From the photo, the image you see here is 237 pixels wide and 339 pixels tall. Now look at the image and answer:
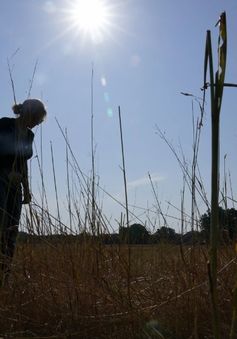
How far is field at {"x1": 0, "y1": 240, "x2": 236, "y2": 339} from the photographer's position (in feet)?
3.76

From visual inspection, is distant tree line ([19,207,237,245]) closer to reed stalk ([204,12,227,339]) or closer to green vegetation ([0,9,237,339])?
green vegetation ([0,9,237,339])

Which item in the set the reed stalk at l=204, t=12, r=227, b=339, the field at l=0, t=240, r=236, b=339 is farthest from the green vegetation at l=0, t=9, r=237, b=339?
the reed stalk at l=204, t=12, r=227, b=339

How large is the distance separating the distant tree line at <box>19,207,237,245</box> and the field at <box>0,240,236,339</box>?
0.09 feet

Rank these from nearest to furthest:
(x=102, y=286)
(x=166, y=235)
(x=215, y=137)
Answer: (x=215, y=137)
(x=102, y=286)
(x=166, y=235)

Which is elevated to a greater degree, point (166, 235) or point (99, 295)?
point (166, 235)

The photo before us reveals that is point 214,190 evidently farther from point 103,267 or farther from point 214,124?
point 103,267

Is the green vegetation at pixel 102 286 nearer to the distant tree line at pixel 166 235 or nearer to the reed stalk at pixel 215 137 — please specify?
the distant tree line at pixel 166 235

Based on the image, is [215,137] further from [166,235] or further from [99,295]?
[166,235]

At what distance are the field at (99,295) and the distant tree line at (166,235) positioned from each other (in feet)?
0.09

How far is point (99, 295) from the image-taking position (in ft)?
4.21

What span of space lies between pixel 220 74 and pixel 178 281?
111cm

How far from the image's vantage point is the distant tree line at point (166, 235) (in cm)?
150

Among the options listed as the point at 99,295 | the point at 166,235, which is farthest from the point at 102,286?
the point at 166,235

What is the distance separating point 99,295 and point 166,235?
2.23 feet
